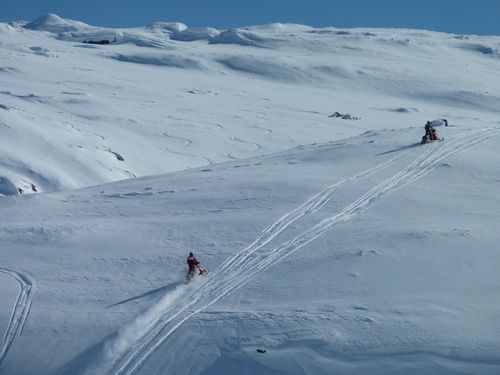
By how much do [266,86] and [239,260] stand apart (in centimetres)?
4280

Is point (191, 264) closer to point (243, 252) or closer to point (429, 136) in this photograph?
point (243, 252)

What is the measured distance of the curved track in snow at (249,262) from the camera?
9.91m

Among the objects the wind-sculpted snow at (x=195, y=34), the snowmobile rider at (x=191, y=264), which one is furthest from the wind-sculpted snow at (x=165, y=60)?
the snowmobile rider at (x=191, y=264)

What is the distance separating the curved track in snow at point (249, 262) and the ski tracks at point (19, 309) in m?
1.70

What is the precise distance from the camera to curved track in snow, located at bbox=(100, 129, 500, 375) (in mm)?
9906

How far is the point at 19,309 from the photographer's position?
11.2 m

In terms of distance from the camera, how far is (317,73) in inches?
2340

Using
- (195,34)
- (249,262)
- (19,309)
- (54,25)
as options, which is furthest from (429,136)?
(54,25)

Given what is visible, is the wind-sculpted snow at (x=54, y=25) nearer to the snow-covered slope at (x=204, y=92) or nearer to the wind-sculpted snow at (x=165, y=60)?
the snow-covered slope at (x=204, y=92)

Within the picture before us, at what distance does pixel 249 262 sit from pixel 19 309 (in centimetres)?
388

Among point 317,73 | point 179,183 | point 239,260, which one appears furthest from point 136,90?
point 239,260

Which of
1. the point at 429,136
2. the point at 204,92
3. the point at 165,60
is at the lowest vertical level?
the point at 429,136

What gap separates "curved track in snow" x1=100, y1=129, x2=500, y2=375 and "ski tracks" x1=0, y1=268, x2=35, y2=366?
1.70 meters

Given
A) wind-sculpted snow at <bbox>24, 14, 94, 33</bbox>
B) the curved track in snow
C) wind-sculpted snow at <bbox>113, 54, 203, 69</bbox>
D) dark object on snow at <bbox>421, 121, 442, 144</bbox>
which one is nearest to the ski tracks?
the curved track in snow
